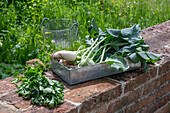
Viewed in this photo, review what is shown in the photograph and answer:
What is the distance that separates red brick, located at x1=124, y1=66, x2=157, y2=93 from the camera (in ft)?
5.50

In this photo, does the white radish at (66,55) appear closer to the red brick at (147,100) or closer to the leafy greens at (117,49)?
the leafy greens at (117,49)

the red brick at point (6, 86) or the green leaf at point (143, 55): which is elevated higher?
the green leaf at point (143, 55)

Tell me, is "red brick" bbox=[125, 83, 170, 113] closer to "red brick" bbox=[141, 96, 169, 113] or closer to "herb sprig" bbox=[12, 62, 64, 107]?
"red brick" bbox=[141, 96, 169, 113]

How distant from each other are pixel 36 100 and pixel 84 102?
0.95 feet

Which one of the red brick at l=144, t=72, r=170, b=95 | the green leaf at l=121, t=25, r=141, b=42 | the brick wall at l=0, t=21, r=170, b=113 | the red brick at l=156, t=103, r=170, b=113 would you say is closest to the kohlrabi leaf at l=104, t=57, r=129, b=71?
the brick wall at l=0, t=21, r=170, b=113

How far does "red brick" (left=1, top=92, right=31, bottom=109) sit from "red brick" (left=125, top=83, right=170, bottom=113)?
0.81 meters

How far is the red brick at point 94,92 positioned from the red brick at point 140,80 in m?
0.09

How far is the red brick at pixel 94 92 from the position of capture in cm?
140

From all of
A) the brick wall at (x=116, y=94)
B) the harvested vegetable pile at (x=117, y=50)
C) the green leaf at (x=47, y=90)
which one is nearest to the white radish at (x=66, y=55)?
the harvested vegetable pile at (x=117, y=50)

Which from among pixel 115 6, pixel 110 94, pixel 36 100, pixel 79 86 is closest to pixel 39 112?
pixel 36 100

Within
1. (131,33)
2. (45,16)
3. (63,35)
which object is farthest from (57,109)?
(45,16)

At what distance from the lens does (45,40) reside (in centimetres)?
287

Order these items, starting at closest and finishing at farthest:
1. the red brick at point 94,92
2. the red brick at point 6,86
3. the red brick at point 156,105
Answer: the red brick at point 94,92
the red brick at point 6,86
the red brick at point 156,105

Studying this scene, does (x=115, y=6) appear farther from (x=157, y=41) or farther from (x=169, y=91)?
(x=169, y=91)
